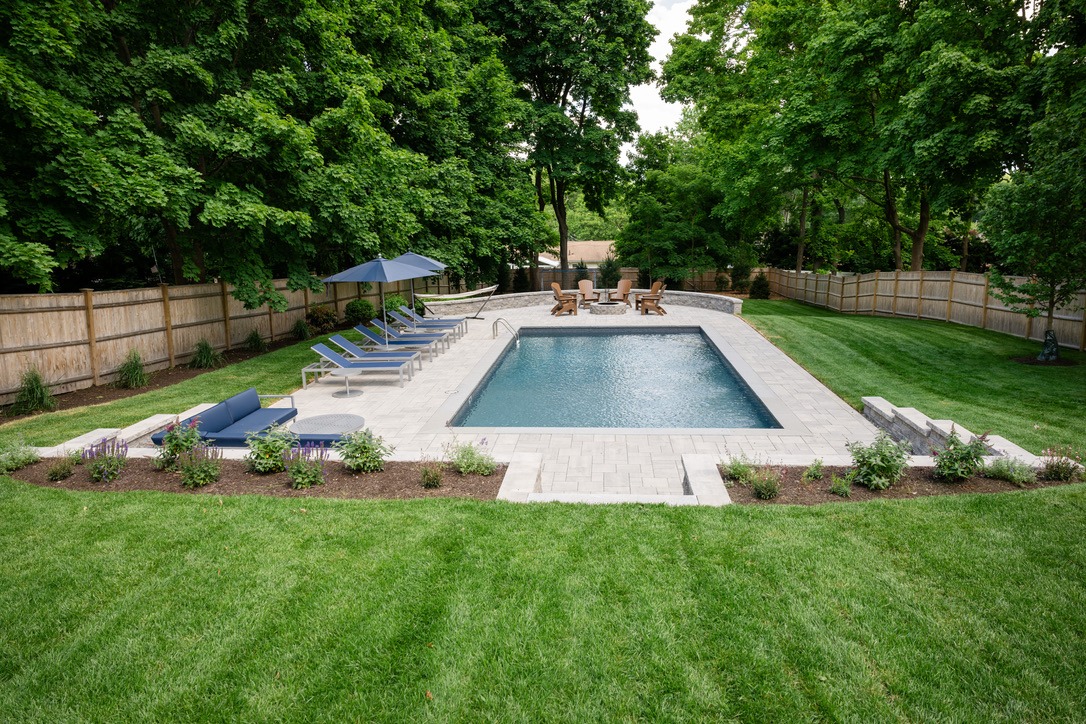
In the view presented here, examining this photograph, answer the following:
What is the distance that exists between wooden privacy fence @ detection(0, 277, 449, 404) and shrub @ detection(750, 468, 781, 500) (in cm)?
1126

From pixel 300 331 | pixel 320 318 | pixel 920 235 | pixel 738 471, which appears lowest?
pixel 738 471

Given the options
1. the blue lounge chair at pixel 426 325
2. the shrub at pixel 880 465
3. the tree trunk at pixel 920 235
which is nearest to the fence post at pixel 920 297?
the tree trunk at pixel 920 235

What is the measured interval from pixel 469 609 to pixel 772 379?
8.97 metres

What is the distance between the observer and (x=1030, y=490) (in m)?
5.27

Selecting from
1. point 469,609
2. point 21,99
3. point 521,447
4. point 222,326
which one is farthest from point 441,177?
point 469,609

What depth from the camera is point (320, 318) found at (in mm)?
17906

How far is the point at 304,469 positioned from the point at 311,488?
212mm

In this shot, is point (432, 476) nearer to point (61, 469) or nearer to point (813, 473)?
point (813, 473)

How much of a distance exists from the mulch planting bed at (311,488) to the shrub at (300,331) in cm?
1035

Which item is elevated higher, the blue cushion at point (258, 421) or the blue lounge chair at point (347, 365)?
the blue lounge chair at point (347, 365)

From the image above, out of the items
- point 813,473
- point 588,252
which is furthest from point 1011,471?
point 588,252

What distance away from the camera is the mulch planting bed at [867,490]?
208 inches

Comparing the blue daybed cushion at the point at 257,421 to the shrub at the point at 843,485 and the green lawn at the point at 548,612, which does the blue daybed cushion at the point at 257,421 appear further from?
the shrub at the point at 843,485

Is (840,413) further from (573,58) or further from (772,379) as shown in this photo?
(573,58)
